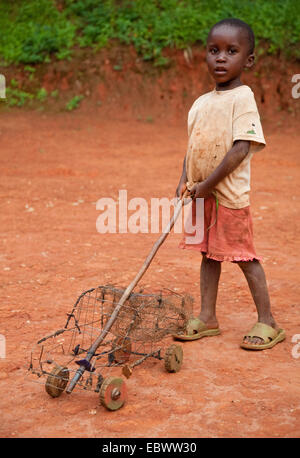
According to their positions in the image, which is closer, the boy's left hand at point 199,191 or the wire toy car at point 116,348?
the wire toy car at point 116,348

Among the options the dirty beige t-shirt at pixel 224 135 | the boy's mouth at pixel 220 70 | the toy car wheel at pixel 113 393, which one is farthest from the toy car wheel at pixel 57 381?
the boy's mouth at pixel 220 70

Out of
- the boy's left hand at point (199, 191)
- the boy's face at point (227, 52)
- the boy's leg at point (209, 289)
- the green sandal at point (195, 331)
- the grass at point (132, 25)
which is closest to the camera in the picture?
the boy's face at point (227, 52)

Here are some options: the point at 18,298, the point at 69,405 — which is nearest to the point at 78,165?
the point at 18,298

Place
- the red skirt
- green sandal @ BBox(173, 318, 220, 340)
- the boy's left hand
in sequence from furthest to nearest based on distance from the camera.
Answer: green sandal @ BBox(173, 318, 220, 340)
the red skirt
the boy's left hand

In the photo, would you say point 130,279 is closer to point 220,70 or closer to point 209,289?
point 209,289

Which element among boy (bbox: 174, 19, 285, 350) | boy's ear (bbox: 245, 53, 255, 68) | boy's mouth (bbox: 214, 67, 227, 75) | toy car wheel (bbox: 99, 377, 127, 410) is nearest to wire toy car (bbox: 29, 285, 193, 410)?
toy car wheel (bbox: 99, 377, 127, 410)

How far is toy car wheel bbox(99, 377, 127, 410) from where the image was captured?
2975 mm

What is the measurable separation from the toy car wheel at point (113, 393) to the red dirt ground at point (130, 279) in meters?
0.05

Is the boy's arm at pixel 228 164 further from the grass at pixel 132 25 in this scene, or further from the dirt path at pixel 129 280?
the grass at pixel 132 25

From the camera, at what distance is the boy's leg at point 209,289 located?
4.03 meters

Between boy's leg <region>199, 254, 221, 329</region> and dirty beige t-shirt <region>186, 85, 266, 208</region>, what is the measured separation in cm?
47

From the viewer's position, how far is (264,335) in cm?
380

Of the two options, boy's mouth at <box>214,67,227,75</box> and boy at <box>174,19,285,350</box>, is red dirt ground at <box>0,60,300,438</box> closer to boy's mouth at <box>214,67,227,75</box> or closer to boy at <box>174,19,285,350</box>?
boy at <box>174,19,285,350</box>

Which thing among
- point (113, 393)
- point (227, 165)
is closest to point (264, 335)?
point (227, 165)
